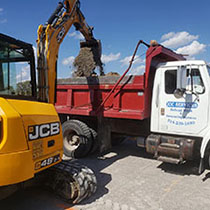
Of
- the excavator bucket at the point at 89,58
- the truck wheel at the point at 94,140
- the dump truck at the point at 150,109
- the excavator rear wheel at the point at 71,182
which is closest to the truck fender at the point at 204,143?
the dump truck at the point at 150,109

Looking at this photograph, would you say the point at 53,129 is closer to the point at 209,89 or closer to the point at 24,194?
the point at 24,194

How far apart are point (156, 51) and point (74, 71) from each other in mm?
4215

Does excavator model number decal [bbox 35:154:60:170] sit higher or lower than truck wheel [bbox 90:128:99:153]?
higher

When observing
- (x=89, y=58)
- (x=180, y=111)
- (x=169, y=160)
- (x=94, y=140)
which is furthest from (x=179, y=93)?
(x=89, y=58)

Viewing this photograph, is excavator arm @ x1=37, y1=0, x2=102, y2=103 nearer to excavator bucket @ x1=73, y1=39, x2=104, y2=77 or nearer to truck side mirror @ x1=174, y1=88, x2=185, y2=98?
Answer: excavator bucket @ x1=73, y1=39, x2=104, y2=77

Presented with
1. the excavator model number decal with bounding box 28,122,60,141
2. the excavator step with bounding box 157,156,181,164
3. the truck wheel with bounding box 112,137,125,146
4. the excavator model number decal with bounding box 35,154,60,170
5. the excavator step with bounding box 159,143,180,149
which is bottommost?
the truck wheel with bounding box 112,137,125,146

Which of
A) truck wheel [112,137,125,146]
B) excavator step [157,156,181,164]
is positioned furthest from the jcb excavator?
truck wheel [112,137,125,146]

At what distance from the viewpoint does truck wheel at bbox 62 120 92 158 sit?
5879mm

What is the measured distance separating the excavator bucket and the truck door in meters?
3.22

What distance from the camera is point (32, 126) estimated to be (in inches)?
108

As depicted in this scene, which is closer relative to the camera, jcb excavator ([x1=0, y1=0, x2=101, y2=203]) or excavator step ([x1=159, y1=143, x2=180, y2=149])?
jcb excavator ([x1=0, y1=0, x2=101, y2=203])

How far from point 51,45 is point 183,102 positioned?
3114mm

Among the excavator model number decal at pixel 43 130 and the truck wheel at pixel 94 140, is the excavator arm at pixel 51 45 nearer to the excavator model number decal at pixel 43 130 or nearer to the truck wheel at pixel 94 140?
the excavator model number decal at pixel 43 130

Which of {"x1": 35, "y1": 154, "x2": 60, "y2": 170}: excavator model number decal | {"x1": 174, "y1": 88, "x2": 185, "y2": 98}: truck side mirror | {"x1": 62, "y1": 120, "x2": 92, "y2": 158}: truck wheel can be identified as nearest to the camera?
{"x1": 35, "y1": 154, "x2": 60, "y2": 170}: excavator model number decal
